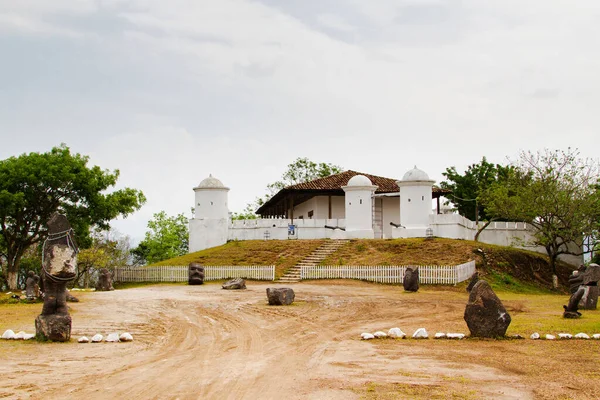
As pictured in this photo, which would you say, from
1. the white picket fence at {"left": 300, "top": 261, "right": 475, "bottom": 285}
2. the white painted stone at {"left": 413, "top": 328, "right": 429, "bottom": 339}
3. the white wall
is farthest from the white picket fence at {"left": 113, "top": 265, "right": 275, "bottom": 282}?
the white painted stone at {"left": 413, "top": 328, "right": 429, "bottom": 339}

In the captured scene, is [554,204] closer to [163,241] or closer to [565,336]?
[565,336]

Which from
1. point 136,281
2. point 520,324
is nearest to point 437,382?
point 520,324

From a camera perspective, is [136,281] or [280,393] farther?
[136,281]

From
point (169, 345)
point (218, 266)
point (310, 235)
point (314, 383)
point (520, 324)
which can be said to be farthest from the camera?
point (310, 235)

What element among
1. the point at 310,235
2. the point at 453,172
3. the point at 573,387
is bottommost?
the point at 573,387

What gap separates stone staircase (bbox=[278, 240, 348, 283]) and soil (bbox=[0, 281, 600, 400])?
12.2 meters

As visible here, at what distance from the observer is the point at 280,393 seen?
9211 millimetres

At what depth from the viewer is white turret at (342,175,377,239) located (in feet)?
135

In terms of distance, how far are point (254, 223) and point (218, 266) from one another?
34.2 ft

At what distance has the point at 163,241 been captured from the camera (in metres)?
60.6

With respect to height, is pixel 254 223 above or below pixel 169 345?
above

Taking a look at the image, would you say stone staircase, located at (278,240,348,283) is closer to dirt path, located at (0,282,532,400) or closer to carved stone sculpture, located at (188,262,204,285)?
carved stone sculpture, located at (188,262,204,285)

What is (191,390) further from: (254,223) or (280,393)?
(254,223)

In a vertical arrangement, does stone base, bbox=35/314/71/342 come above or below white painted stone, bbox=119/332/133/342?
above
